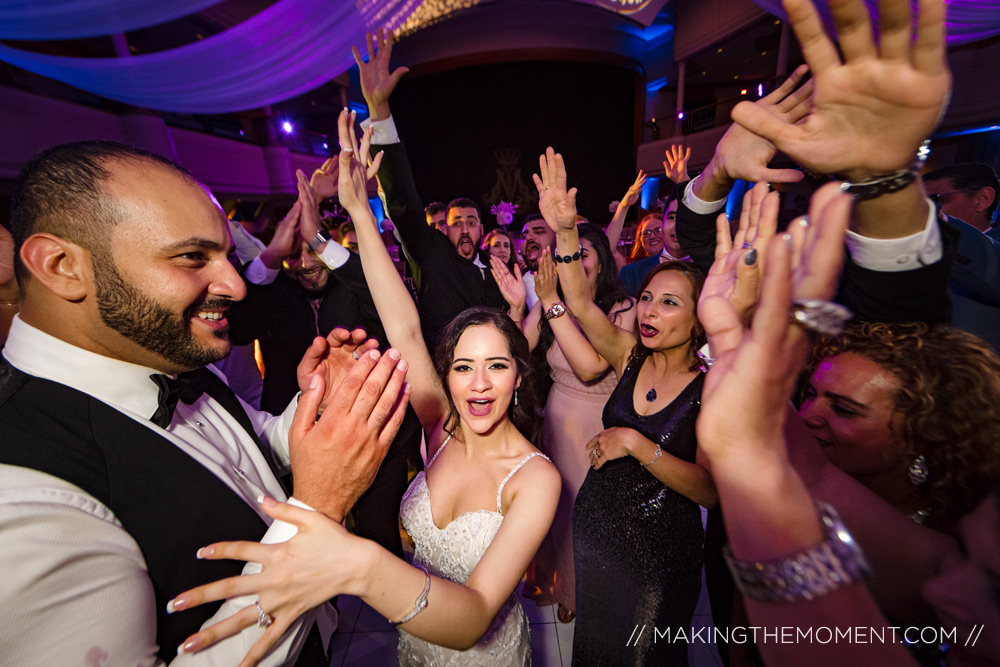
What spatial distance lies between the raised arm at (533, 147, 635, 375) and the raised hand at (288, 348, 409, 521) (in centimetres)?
126

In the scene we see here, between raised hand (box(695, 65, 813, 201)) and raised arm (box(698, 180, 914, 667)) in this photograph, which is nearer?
raised arm (box(698, 180, 914, 667))

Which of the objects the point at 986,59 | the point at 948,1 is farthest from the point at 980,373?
the point at 986,59

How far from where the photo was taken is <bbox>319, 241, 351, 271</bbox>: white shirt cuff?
2.35m

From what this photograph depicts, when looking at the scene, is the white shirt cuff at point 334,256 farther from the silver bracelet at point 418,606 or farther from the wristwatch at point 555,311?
the silver bracelet at point 418,606

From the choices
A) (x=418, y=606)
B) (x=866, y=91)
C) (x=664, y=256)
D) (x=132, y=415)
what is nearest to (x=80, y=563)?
(x=132, y=415)

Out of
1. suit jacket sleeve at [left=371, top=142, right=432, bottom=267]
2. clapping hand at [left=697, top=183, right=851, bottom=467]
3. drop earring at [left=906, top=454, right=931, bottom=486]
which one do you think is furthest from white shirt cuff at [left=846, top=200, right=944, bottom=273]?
suit jacket sleeve at [left=371, top=142, right=432, bottom=267]

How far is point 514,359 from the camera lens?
5.55 feet

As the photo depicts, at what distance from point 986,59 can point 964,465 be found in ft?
34.3

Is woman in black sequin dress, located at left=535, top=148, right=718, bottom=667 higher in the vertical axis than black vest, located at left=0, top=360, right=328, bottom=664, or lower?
lower

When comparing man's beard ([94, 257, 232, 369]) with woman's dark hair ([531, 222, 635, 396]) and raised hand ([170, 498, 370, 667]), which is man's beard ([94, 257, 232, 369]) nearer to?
raised hand ([170, 498, 370, 667])

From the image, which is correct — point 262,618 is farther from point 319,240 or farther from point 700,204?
point 319,240

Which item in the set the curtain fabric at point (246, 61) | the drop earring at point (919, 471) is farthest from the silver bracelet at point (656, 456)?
the curtain fabric at point (246, 61)

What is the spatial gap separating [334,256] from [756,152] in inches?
81.2

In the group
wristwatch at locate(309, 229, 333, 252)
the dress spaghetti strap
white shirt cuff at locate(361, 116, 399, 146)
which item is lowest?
the dress spaghetti strap
